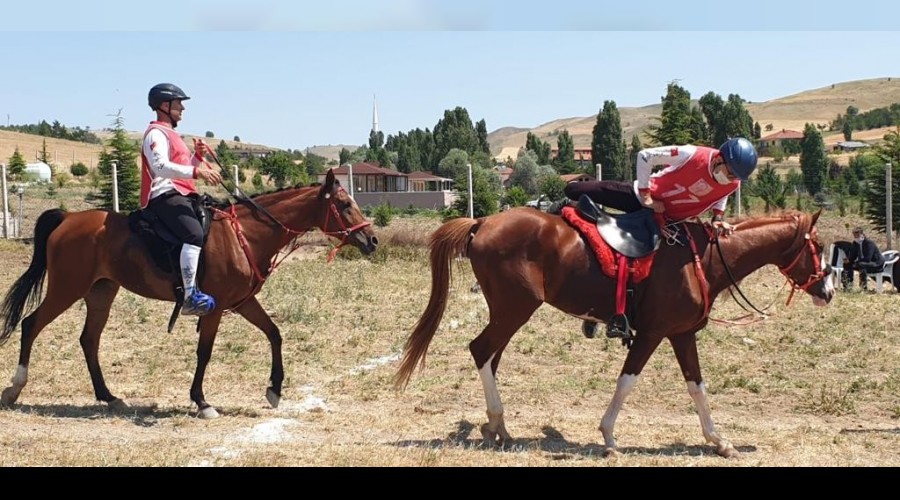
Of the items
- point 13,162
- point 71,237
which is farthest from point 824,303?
point 13,162

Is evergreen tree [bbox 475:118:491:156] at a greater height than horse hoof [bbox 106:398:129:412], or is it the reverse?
evergreen tree [bbox 475:118:491:156]

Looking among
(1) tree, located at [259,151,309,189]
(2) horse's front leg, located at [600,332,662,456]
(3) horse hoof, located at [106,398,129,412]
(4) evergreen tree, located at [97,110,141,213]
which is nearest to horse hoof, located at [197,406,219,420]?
(3) horse hoof, located at [106,398,129,412]

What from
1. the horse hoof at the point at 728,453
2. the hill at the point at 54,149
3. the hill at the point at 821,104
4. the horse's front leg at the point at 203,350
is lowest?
the horse hoof at the point at 728,453

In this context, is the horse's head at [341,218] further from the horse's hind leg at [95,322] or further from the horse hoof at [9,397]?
the horse hoof at [9,397]

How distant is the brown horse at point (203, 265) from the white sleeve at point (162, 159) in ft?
2.23

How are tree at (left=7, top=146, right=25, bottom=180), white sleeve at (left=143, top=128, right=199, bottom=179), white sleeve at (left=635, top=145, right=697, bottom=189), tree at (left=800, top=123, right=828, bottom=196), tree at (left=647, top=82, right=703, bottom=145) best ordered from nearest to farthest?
white sleeve at (left=635, top=145, right=697, bottom=189) → white sleeve at (left=143, top=128, right=199, bottom=179) → tree at (left=647, top=82, right=703, bottom=145) → tree at (left=7, top=146, right=25, bottom=180) → tree at (left=800, top=123, right=828, bottom=196)

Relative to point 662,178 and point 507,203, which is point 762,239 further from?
point 507,203

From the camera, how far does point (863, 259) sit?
58.7 ft

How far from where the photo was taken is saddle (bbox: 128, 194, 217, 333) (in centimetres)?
775

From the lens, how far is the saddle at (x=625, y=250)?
6.80 m

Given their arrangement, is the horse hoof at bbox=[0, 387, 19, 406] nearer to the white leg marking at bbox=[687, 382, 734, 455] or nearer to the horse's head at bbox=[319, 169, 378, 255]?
the horse's head at bbox=[319, 169, 378, 255]

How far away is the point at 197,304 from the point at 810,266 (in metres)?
5.06

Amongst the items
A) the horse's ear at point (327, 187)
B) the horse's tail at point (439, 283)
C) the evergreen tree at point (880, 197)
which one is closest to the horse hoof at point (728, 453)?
the horse's tail at point (439, 283)

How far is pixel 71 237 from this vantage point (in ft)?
26.3
